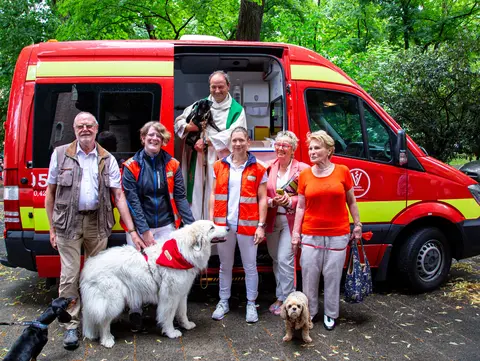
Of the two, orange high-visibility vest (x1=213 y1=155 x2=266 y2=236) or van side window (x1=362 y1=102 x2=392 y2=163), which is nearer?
orange high-visibility vest (x1=213 y1=155 x2=266 y2=236)

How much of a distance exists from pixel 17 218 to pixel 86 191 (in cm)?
111

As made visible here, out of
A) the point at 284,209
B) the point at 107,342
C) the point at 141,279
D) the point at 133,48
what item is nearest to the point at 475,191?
the point at 284,209

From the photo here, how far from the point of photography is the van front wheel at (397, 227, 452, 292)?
5051 mm

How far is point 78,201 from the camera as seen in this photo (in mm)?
3746

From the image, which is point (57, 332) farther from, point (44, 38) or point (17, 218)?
point (44, 38)

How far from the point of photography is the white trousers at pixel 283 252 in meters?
4.31

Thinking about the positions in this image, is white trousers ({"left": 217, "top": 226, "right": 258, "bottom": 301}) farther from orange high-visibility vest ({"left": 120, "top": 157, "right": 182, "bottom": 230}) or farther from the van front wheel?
the van front wheel

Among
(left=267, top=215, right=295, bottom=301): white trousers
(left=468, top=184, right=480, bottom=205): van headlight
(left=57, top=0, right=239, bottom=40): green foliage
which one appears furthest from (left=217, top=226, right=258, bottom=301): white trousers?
(left=57, top=0, right=239, bottom=40): green foliage

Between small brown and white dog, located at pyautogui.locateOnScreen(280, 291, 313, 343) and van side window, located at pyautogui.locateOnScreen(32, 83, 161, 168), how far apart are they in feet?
7.30

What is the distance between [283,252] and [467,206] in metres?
2.53

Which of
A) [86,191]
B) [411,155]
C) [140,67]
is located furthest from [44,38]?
[411,155]

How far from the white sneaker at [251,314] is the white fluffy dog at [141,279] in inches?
29.8

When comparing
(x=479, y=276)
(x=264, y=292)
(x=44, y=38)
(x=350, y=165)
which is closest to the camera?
(x=350, y=165)

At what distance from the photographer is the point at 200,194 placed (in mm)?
5039
